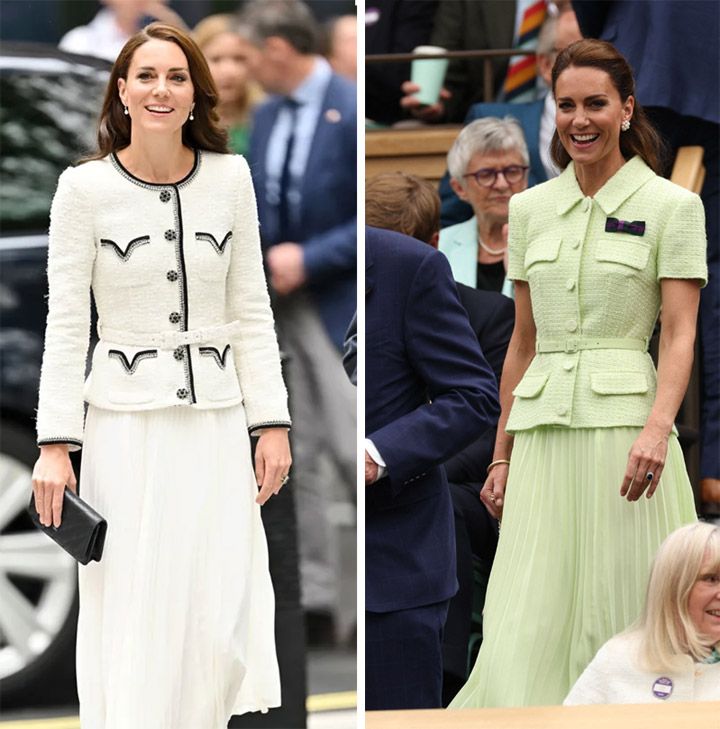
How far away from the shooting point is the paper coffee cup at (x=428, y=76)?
4.70 meters

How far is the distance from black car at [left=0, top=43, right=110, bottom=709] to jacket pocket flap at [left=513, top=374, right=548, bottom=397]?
44.9 inches

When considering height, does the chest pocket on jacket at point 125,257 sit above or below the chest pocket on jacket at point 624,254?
above

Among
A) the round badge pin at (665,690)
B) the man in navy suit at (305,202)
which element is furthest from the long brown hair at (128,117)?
the round badge pin at (665,690)

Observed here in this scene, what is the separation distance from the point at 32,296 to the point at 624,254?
1387 millimetres

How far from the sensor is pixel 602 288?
14.4 ft

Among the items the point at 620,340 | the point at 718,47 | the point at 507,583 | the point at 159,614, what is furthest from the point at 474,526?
the point at 718,47

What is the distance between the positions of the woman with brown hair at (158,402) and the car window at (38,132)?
0.27 metres

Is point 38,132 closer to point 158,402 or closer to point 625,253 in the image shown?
point 158,402

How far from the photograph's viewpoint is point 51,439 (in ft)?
12.4

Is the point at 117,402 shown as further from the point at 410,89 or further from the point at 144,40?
the point at 410,89

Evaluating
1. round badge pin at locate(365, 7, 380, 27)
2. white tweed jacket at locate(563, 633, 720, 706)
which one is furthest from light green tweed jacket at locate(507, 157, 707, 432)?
round badge pin at locate(365, 7, 380, 27)

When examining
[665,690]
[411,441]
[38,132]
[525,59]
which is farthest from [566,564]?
[38,132]

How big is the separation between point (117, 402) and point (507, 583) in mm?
1174

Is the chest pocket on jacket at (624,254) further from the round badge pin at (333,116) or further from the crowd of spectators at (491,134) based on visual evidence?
the round badge pin at (333,116)
